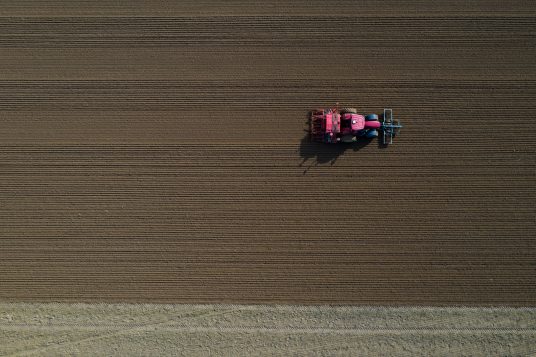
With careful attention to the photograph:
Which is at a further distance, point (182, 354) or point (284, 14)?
point (284, 14)

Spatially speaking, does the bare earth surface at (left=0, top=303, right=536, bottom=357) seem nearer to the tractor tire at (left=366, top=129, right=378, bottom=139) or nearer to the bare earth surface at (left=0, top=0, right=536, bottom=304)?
the bare earth surface at (left=0, top=0, right=536, bottom=304)

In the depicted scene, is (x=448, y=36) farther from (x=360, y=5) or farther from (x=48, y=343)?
(x=48, y=343)

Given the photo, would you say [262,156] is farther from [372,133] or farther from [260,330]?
[260,330]

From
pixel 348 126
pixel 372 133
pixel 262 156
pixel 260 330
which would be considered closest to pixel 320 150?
pixel 348 126

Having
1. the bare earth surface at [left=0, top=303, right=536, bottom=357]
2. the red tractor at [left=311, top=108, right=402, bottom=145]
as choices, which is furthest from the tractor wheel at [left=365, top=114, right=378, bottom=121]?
the bare earth surface at [left=0, top=303, right=536, bottom=357]

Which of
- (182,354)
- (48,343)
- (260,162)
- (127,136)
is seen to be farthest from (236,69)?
(48,343)

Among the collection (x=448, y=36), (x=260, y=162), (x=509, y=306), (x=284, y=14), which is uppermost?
(x=284, y=14)

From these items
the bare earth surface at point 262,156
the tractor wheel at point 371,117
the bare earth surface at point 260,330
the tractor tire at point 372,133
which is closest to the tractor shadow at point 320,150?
the bare earth surface at point 262,156

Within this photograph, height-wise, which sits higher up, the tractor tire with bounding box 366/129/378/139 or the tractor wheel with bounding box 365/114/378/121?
the tractor wheel with bounding box 365/114/378/121
